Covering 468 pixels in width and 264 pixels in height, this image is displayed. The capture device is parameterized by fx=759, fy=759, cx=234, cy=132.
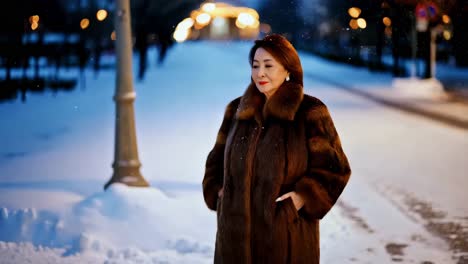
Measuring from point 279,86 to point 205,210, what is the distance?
178 inches

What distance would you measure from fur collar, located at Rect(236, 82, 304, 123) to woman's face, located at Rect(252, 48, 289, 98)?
0.05 meters

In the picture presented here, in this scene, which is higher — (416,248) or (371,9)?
(371,9)

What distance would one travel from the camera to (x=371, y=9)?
30.0 m

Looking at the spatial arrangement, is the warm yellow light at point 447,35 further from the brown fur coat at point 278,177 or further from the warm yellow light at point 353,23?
the brown fur coat at point 278,177

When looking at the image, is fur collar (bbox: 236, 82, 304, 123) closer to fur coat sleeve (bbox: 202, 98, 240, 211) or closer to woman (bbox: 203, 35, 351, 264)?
woman (bbox: 203, 35, 351, 264)

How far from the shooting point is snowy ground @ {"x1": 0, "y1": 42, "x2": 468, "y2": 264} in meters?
6.57

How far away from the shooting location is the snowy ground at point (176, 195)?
657cm

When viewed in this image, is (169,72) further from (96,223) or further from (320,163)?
(320,163)

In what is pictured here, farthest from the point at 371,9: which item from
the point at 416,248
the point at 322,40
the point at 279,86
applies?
A: the point at 322,40

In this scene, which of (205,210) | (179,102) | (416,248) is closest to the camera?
(416,248)

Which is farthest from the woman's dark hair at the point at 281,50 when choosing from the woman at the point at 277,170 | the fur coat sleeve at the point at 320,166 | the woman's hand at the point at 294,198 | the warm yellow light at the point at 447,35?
the warm yellow light at the point at 447,35

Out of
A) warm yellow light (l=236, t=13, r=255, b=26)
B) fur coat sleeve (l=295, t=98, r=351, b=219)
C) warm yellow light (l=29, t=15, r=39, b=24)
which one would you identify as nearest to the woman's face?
fur coat sleeve (l=295, t=98, r=351, b=219)

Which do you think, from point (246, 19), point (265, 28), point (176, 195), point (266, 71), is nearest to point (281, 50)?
point (266, 71)

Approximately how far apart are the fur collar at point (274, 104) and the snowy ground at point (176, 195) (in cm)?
263
